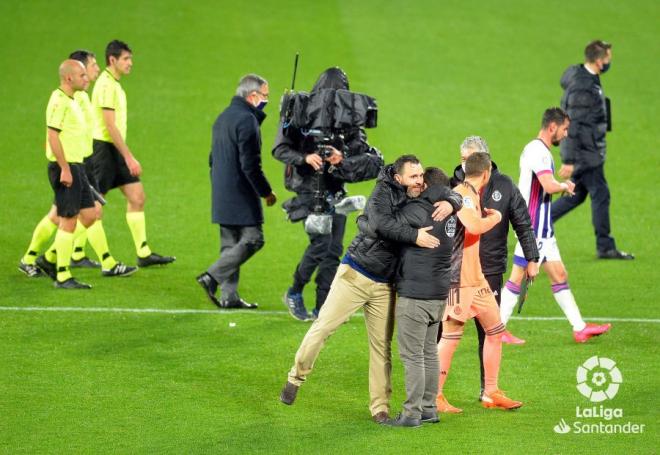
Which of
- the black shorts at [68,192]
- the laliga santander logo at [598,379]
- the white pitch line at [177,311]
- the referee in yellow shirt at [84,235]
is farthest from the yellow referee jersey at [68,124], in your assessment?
the laliga santander logo at [598,379]

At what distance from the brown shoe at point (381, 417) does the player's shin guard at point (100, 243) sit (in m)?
5.36

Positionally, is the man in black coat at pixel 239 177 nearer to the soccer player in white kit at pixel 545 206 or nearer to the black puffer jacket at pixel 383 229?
the soccer player in white kit at pixel 545 206

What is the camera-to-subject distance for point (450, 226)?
8.95 metres

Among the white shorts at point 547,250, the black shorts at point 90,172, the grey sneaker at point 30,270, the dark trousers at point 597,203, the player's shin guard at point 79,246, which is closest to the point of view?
the white shorts at point 547,250

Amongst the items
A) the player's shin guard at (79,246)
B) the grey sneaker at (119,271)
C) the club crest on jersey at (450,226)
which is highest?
the club crest on jersey at (450,226)

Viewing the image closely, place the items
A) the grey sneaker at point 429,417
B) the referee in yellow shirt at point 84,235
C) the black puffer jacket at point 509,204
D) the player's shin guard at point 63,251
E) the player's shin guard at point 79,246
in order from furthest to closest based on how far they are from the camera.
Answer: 1. the player's shin guard at point 79,246
2. the referee in yellow shirt at point 84,235
3. the player's shin guard at point 63,251
4. the black puffer jacket at point 509,204
5. the grey sneaker at point 429,417

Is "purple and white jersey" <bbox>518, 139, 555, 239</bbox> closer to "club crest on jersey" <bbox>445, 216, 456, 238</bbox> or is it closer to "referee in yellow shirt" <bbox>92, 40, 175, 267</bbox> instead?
"club crest on jersey" <bbox>445, 216, 456, 238</bbox>

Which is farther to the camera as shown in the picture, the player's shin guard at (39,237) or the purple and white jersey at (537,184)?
the player's shin guard at (39,237)

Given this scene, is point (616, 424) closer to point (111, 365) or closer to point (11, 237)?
point (111, 365)

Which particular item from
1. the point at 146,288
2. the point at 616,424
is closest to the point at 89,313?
the point at 146,288

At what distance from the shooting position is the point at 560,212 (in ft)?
50.2

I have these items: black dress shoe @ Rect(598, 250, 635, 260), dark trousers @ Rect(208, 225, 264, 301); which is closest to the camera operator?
dark trousers @ Rect(208, 225, 264, 301)

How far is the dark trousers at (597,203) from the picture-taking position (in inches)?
596

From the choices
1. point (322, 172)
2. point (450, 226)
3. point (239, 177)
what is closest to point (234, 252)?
point (239, 177)
